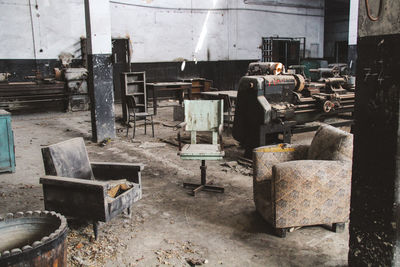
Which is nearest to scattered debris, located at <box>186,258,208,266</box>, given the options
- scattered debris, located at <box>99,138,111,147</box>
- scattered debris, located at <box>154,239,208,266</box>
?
scattered debris, located at <box>154,239,208,266</box>

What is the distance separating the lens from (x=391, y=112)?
211 centimetres

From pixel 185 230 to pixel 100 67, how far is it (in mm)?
4719

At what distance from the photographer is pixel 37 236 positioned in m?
2.39

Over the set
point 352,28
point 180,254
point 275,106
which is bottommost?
point 180,254

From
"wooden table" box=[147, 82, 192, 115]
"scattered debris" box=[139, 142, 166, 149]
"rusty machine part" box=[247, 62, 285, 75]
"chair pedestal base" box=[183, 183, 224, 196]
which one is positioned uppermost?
"rusty machine part" box=[247, 62, 285, 75]

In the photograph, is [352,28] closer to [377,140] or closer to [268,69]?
[268,69]

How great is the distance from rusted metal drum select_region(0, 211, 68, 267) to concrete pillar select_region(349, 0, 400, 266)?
1900mm

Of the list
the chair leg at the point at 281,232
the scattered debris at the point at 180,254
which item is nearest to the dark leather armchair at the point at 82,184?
the scattered debris at the point at 180,254

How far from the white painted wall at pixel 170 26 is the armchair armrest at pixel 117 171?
8606 millimetres

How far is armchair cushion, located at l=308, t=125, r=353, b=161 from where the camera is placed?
3.24 metres

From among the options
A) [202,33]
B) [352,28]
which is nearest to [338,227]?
[352,28]

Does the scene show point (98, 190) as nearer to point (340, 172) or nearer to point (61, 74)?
point (340, 172)

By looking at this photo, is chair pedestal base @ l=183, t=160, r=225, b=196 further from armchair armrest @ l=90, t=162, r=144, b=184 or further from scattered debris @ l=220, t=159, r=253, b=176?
armchair armrest @ l=90, t=162, r=144, b=184

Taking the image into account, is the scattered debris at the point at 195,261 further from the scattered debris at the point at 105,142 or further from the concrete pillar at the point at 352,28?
the concrete pillar at the point at 352,28
